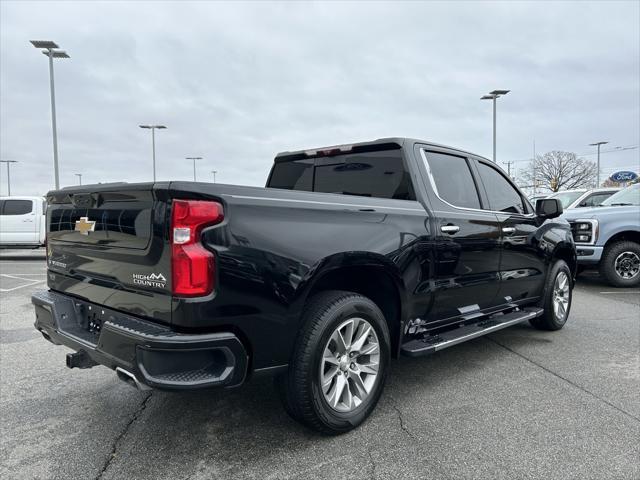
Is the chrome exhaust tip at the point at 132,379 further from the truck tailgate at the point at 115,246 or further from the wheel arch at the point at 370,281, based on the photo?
the wheel arch at the point at 370,281

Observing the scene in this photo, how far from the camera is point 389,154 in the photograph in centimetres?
369

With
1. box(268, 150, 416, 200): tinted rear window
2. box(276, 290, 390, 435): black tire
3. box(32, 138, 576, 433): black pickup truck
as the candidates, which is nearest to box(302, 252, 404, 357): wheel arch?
box(32, 138, 576, 433): black pickup truck

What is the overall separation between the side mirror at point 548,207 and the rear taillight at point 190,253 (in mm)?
3873

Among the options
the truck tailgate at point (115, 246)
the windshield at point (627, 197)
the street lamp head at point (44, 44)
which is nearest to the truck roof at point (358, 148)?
the truck tailgate at point (115, 246)

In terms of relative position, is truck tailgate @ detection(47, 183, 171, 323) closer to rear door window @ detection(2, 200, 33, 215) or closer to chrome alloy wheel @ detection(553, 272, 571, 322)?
chrome alloy wheel @ detection(553, 272, 571, 322)

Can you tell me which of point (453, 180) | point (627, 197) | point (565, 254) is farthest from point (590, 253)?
point (453, 180)

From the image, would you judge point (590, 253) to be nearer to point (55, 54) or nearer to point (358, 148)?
point (358, 148)

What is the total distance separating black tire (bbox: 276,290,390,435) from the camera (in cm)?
260

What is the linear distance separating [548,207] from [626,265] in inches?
186

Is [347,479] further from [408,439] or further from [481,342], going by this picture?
[481,342]

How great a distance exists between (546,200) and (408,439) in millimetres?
3175

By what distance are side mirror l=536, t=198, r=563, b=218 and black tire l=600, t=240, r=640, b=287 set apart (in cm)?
441

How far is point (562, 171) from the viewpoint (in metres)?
51.0

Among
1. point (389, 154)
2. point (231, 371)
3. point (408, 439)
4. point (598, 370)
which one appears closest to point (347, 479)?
point (408, 439)
